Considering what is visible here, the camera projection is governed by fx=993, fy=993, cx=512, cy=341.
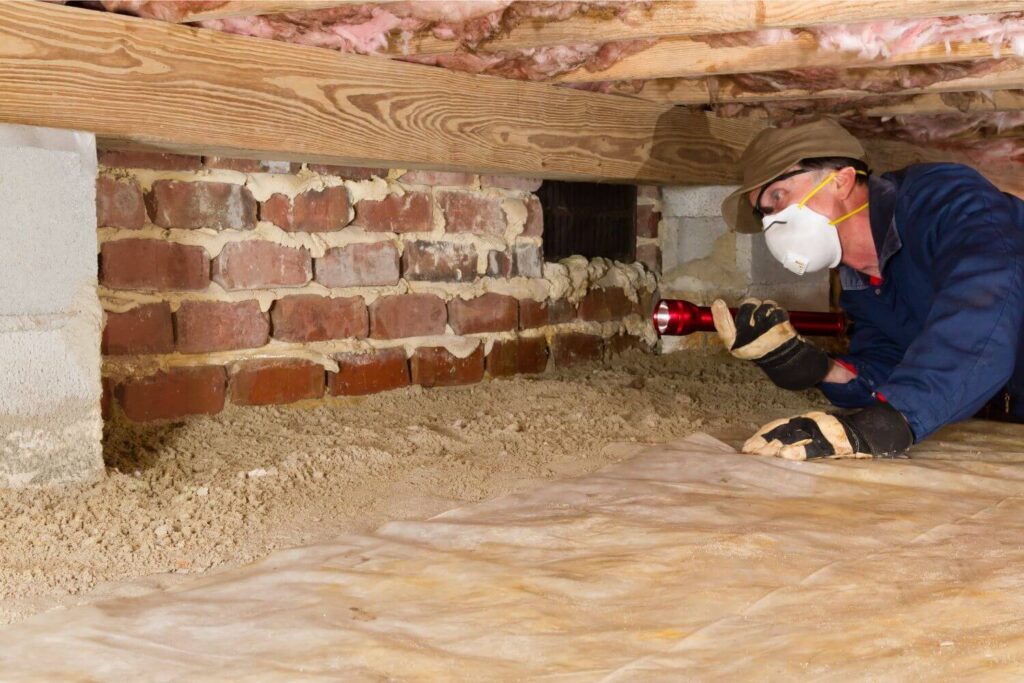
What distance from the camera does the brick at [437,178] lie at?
2369mm

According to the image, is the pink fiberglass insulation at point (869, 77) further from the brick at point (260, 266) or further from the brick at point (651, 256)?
the brick at point (260, 266)

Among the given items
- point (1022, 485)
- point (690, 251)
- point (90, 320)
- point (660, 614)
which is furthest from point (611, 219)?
point (660, 614)

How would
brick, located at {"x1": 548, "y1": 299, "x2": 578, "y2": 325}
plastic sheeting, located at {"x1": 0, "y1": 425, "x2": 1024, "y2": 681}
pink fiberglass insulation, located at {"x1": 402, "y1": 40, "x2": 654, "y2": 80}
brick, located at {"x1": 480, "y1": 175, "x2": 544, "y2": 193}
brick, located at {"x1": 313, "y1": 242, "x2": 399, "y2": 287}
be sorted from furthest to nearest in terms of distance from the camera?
brick, located at {"x1": 548, "y1": 299, "x2": 578, "y2": 325}, brick, located at {"x1": 480, "y1": 175, "x2": 544, "y2": 193}, brick, located at {"x1": 313, "y1": 242, "x2": 399, "y2": 287}, pink fiberglass insulation, located at {"x1": 402, "y1": 40, "x2": 654, "y2": 80}, plastic sheeting, located at {"x1": 0, "y1": 425, "x2": 1024, "y2": 681}

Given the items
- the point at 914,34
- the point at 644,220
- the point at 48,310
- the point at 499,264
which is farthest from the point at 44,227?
the point at 644,220

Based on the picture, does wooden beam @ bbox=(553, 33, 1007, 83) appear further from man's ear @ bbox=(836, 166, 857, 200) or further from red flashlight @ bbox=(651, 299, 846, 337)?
red flashlight @ bbox=(651, 299, 846, 337)

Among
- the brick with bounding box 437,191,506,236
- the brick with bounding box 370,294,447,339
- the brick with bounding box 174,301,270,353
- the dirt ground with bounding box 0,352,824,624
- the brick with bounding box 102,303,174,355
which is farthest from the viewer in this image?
the brick with bounding box 437,191,506,236

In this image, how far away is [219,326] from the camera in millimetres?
2039

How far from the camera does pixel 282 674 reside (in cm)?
102

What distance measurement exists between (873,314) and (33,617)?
75.9 inches

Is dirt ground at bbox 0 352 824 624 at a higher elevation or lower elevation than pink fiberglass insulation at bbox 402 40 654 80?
lower

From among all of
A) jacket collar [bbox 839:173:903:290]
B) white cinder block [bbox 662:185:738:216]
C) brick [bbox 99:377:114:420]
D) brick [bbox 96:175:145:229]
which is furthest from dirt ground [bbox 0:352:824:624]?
white cinder block [bbox 662:185:738:216]

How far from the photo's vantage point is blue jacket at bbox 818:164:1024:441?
187 centimetres

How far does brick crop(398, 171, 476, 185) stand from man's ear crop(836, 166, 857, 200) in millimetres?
881

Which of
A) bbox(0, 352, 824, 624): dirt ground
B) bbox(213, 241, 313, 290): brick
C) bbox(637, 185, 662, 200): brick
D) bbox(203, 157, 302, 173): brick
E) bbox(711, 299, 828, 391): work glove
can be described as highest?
bbox(637, 185, 662, 200): brick
